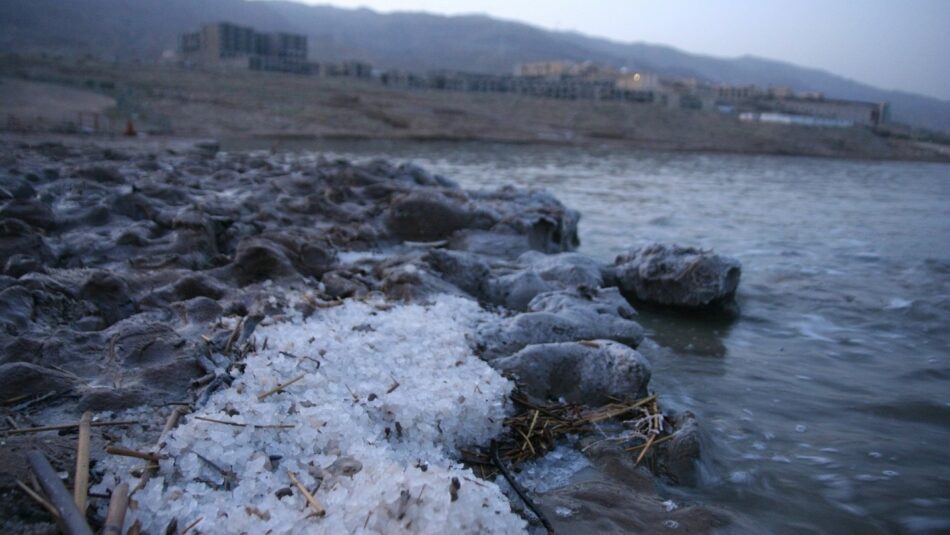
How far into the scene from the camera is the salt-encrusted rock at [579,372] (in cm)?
332

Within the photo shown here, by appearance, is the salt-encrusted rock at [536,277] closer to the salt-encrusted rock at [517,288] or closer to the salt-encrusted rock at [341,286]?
the salt-encrusted rock at [517,288]

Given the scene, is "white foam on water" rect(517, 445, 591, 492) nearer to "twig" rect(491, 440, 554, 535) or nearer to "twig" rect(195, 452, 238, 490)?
"twig" rect(491, 440, 554, 535)

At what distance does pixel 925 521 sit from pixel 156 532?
2772mm

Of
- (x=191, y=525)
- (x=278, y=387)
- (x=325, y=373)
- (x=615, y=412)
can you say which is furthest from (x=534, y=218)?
(x=191, y=525)

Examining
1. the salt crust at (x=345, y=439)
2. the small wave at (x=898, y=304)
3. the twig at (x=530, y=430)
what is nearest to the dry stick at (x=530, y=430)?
the twig at (x=530, y=430)

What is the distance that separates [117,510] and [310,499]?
A: 0.51 metres

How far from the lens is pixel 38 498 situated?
5.91 feet

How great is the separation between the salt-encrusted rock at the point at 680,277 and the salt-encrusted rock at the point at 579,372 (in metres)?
2.04

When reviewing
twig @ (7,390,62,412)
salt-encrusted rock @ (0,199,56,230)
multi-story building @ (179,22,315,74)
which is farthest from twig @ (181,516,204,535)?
multi-story building @ (179,22,315,74)

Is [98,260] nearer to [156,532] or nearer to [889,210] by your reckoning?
[156,532]

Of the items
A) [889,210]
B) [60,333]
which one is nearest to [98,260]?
[60,333]

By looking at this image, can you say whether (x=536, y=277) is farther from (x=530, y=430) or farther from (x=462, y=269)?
(x=530, y=430)

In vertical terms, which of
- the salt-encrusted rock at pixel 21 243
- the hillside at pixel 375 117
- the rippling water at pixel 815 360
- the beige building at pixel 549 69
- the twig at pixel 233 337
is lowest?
the rippling water at pixel 815 360

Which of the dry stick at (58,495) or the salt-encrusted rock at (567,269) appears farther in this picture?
the salt-encrusted rock at (567,269)
